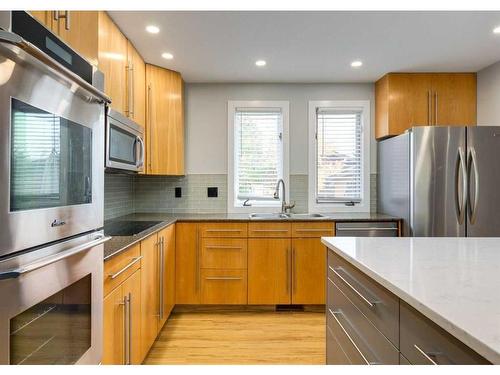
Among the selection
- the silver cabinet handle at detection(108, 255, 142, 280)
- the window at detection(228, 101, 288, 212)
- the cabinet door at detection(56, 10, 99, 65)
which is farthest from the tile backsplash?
the cabinet door at detection(56, 10, 99, 65)

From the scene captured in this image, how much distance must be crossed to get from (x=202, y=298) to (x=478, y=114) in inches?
132

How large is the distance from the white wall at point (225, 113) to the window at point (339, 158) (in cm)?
10

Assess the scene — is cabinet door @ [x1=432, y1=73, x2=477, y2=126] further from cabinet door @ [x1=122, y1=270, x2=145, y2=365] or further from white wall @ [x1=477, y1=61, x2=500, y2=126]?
cabinet door @ [x1=122, y1=270, x2=145, y2=365]

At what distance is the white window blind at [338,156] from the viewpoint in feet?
13.0

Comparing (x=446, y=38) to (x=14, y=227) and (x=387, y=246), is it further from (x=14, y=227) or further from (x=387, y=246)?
(x=14, y=227)

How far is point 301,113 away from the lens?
3.93 metres

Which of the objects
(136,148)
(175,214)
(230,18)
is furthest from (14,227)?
(175,214)

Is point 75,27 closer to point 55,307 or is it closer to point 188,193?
point 55,307

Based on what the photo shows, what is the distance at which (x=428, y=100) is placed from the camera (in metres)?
3.57

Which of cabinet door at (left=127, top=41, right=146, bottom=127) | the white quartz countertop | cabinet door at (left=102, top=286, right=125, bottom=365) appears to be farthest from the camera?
cabinet door at (left=127, top=41, right=146, bottom=127)

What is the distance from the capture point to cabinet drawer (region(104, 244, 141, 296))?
1.61 m

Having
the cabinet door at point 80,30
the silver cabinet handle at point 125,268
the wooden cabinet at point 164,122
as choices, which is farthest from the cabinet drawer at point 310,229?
the cabinet door at point 80,30

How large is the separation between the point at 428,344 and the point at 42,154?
3.92 ft

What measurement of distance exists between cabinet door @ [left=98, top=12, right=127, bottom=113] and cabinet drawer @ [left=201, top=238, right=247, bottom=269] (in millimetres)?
1441
